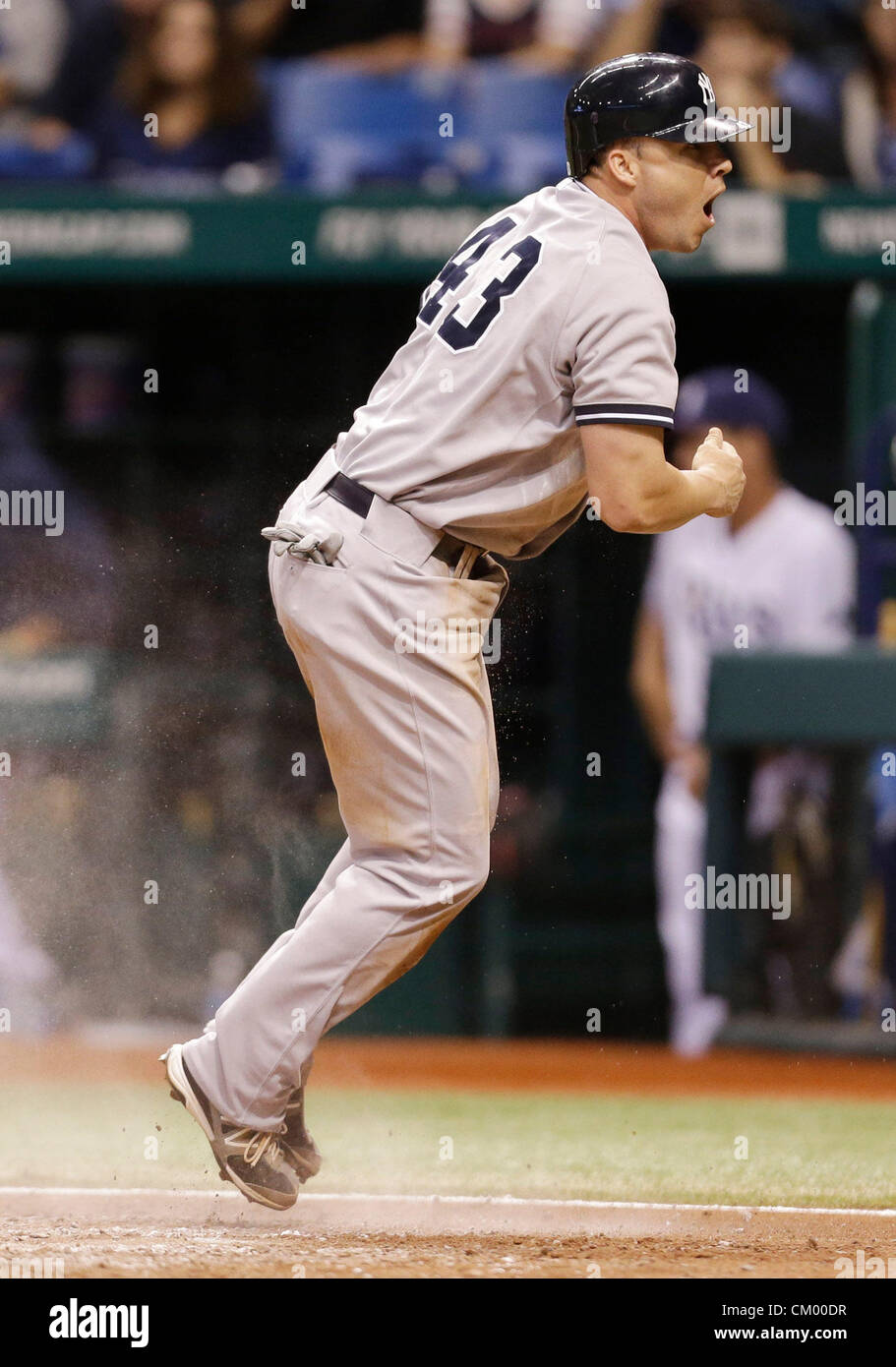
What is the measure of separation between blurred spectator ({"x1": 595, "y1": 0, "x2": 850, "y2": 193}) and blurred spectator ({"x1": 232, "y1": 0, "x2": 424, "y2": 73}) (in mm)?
871

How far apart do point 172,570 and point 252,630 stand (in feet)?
0.85

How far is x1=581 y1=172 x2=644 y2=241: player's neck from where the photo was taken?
9.50ft

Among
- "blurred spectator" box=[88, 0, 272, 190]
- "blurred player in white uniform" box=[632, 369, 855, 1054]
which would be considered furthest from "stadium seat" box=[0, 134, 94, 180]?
"blurred player in white uniform" box=[632, 369, 855, 1054]

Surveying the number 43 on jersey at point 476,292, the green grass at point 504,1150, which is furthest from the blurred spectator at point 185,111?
the number 43 on jersey at point 476,292

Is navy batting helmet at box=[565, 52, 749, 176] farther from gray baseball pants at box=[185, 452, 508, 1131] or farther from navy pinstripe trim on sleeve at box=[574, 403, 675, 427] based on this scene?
gray baseball pants at box=[185, 452, 508, 1131]

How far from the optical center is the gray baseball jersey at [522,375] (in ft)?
8.77

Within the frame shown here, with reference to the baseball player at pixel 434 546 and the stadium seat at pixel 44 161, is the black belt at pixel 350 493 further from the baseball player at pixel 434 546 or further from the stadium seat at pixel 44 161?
the stadium seat at pixel 44 161

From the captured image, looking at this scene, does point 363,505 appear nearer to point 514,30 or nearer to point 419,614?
point 419,614

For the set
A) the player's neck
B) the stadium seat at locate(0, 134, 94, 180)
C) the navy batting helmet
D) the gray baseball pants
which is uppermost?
the stadium seat at locate(0, 134, 94, 180)

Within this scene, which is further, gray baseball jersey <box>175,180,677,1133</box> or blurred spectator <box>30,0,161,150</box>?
blurred spectator <box>30,0,161,150</box>

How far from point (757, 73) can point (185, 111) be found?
2.08 meters

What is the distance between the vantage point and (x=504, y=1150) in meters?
3.82

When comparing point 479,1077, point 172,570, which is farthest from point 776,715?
point 172,570

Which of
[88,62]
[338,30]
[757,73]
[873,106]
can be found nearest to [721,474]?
[757,73]
